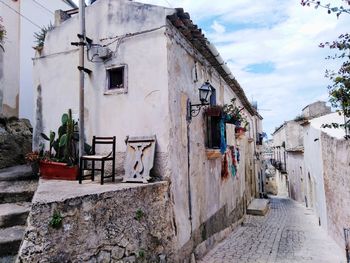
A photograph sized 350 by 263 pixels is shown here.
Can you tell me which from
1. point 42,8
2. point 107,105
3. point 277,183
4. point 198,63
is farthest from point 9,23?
point 277,183

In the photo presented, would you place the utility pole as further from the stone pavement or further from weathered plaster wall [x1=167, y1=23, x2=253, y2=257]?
the stone pavement

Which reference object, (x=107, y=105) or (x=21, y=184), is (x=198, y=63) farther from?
(x=21, y=184)

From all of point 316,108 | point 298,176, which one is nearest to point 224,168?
point 298,176

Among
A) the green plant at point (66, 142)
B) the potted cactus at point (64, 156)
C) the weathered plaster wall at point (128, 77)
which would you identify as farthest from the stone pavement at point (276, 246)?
the green plant at point (66, 142)

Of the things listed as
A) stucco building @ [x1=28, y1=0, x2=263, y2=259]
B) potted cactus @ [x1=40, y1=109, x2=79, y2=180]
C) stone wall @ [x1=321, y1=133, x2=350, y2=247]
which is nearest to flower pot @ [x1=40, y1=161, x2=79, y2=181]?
potted cactus @ [x1=40, y1=109, x2=79, y2=180]

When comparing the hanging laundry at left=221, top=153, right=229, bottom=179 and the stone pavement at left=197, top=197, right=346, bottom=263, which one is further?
the hanging laundry at left=221, top=153, right=229, bottom=179

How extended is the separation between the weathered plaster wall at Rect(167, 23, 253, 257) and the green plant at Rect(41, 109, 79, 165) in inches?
86.1

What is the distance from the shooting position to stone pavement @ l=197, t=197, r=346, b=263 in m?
7.00

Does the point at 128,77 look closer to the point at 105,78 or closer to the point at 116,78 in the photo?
the point at 116,78

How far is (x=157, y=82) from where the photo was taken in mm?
5973

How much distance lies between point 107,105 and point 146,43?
5.15 ft

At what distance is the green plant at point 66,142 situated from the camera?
6.29 metres

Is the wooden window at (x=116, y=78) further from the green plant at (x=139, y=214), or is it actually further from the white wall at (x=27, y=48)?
the white wall at (x=27, y=48)

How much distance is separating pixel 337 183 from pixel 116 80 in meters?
6.64
